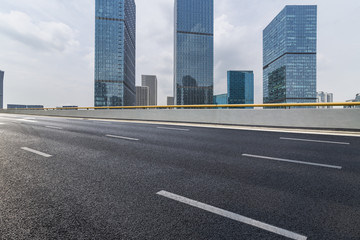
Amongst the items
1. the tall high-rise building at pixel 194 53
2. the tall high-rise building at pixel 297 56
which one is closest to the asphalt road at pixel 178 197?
the tall high-rise building at pixel 194 53

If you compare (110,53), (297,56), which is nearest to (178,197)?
(110,53)

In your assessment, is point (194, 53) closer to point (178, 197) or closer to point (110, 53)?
point (110, 53)

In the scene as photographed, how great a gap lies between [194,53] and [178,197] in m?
167

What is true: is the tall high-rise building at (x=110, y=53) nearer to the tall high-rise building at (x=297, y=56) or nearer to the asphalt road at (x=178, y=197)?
the tall high-rise building at (x=297, y=56)

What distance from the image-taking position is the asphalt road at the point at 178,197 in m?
1.80

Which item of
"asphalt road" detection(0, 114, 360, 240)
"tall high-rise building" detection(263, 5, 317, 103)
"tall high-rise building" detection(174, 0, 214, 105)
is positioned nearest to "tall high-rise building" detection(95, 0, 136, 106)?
"tall high-rise building" detection(174, 0, 214, 105)

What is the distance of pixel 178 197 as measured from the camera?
98.0 inches

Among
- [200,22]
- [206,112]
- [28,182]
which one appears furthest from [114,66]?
[28,182]

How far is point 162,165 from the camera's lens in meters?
4.01

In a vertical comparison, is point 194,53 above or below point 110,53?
above

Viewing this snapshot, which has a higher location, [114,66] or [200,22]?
[200,22]

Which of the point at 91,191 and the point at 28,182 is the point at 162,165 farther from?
the point at 28,182

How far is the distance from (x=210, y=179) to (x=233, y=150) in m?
2.57

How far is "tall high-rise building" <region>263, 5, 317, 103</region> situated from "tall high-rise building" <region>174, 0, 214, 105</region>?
2388 inches
